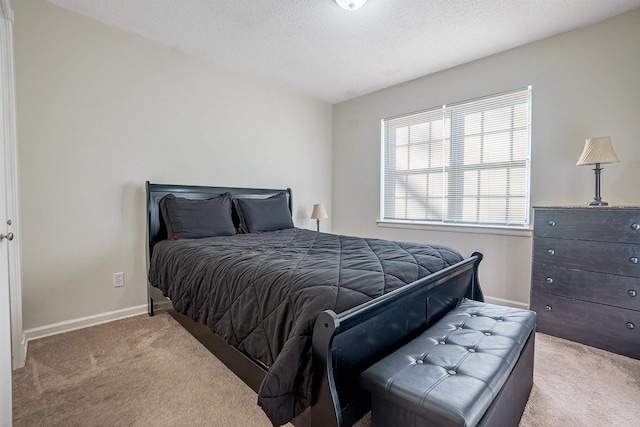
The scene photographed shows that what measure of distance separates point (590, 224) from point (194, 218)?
3.12 m

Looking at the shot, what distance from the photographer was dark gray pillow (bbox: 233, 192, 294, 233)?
314 centimetres

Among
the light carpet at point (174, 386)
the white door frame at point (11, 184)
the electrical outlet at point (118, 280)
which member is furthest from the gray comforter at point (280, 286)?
the white door frame at point (11, 184)

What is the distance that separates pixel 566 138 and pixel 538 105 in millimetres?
389

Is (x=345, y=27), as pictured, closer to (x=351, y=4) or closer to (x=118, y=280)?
(x=351, y=4)

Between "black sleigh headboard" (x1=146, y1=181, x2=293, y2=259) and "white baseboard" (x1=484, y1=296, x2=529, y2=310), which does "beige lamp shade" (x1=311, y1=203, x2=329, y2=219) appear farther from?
"white baseboard" (x1=484, y1=296, x2=529, y2=310)

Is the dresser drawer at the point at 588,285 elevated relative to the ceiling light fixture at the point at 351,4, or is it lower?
lower

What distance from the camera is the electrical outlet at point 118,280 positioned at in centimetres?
262

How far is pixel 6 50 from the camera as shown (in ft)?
6.14

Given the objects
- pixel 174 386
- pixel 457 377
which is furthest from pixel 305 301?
pixel 174 386

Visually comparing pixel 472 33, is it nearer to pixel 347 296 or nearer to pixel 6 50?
pixel 347 296

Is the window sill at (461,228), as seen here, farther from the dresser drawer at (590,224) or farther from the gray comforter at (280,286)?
the gray comforter at (280,286)

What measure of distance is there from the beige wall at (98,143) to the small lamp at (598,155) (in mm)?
3141

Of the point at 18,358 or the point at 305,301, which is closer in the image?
the point at 305,301

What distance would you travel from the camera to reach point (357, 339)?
1.19m
